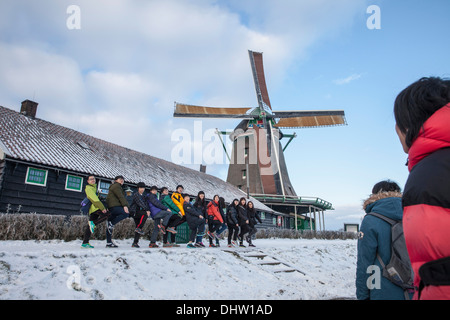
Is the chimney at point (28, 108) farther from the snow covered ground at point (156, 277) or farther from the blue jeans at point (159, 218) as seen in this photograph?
the blue jeans at point (159, 218)

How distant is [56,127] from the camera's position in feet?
61.2

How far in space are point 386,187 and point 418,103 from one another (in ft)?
6.80

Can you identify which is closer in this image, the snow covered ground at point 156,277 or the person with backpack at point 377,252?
the person with backpack at point 377,252

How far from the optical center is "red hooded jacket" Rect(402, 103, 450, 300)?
1.24 meters

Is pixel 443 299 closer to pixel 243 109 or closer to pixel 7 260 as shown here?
pixel 7 260

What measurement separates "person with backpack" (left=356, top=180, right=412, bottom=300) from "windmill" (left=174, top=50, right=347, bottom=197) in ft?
90.2

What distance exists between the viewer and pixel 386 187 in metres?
3.32

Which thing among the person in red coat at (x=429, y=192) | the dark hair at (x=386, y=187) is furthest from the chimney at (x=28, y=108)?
the person in red coat at (x=429, y=192)

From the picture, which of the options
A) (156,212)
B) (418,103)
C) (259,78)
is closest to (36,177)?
(156,212)

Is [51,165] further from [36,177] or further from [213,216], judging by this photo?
[213,216]

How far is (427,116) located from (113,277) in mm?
5469

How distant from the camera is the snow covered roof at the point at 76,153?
1391cm

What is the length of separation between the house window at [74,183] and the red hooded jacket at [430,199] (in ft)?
52.4
